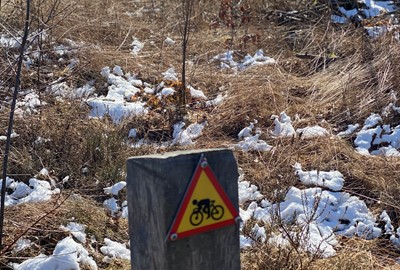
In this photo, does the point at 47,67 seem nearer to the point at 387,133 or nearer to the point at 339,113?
the point at 339,113

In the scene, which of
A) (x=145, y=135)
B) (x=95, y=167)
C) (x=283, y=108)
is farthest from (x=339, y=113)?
(x=95, y=167)

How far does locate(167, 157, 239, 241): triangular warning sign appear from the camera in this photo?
1.86m

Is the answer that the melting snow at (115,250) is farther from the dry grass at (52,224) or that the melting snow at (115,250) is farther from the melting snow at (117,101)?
the melting snow at (117,101)

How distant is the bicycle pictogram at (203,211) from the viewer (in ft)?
6.16

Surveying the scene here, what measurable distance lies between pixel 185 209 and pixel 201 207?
0.19 feet

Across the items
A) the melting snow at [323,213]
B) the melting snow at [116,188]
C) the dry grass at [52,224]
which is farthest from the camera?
the melting snow at [116,188]

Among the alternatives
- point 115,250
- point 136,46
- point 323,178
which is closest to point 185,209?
point 115,250

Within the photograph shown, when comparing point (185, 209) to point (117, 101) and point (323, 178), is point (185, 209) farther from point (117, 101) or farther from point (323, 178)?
point (117, 101)

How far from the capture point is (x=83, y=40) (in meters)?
7.89

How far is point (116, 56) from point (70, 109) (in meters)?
2.00

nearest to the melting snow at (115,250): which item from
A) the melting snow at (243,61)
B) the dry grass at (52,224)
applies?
the dry grass at (52,224)

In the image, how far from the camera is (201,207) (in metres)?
1.89

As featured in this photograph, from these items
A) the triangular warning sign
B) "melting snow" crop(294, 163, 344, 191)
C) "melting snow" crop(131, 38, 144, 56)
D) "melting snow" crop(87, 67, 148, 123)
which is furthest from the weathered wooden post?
"melting snow" crop(131, 38, 144, 56)

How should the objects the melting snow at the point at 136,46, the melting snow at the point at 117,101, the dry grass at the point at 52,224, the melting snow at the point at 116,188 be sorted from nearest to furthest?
the dry grass at the point at 52,224, the melting snow at the point at 116,188, the melting snow at the point at 117,101, the melting snow at the point at 136,46
